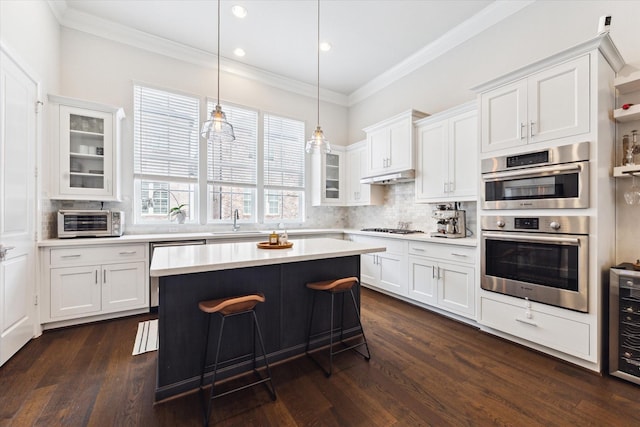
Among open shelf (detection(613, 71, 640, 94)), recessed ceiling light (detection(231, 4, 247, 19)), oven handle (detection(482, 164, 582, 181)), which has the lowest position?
oven handle (detection(482, 164, 582, 181))

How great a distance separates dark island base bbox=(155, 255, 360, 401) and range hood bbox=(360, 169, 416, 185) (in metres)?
1.81

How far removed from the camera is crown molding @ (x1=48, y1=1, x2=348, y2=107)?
3394mm

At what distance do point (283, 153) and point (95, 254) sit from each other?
10.2ft

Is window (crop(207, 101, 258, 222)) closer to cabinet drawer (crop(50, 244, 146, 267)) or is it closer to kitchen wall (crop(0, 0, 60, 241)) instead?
cabinet drawer (crop(50, 244, 146, 267))

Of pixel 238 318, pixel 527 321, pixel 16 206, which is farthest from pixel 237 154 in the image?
pixel 527 321

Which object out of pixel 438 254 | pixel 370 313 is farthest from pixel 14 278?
pixel 438 254

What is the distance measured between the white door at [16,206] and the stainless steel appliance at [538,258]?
13.8ft

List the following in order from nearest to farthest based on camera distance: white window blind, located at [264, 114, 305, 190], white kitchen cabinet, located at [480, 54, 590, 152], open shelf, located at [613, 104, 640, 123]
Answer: open shelf, located at [613, 104, 640, 123] → white kitchen cabinet, located at [480, 54, 590, 152] → white window blind, located at [264, 114, 305, 190]

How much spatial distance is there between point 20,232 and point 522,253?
4.49 metres

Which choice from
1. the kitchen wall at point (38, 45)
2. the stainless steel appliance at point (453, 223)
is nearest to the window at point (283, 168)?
the stainless steel appliance at point (453, 223)

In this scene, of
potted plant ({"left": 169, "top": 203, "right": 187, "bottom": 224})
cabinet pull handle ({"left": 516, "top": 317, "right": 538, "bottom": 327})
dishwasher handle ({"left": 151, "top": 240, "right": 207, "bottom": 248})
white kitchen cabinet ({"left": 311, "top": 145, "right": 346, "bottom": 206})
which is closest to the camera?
cabinet pull handle ({"left": 516, "top": 317, "right": 538, "bottom": 327})

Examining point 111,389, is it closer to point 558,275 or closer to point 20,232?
point 20,232

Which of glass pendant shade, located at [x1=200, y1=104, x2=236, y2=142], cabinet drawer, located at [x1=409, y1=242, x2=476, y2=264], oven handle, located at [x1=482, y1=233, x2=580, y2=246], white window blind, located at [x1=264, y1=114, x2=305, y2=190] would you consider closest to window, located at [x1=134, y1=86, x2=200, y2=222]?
white window blind, located at [x1=264, y1=114, x2=305, y2=190]

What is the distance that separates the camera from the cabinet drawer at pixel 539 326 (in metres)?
2.20
